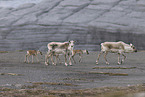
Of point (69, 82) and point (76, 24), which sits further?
point (76, 24)

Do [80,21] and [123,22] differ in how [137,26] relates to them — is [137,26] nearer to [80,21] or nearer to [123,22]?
[123,22]

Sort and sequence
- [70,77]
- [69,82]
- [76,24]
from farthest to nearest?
[76,24], [70,77], [69,82]

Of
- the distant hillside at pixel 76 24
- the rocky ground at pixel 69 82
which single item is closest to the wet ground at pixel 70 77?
the rocky ground at pixel 69 82

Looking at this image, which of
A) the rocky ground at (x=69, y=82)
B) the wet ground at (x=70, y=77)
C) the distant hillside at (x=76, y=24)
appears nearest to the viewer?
the rocky ground at (x=69, y=82)

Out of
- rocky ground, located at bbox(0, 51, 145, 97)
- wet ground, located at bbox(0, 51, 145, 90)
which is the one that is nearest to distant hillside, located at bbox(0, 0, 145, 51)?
wet ground, located at bbox(0, 51, 145, 90)

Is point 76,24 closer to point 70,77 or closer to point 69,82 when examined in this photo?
point 70,77

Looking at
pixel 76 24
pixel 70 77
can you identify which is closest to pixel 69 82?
pixel 70 77

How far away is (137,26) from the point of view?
128 feet

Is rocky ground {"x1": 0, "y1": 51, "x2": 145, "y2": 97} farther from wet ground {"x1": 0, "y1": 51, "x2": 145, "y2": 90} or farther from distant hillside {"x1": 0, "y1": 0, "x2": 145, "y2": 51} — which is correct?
distant hillside {"x1": 0, "y1": 0, "x2": 145, "y2": 51}

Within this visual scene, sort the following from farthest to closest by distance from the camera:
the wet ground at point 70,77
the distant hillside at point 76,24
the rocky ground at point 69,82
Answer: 1. the distant hillside at point 76,24
2. the wet ground at point 70,77
3. the rocky ground at point 69,82

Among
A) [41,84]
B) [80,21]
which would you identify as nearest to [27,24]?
[80,21]

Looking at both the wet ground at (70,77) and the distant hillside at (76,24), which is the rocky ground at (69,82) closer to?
the wet ground at (70,77)

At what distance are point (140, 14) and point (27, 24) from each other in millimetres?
17400

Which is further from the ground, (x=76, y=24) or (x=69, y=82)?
(x=76, y=24)
